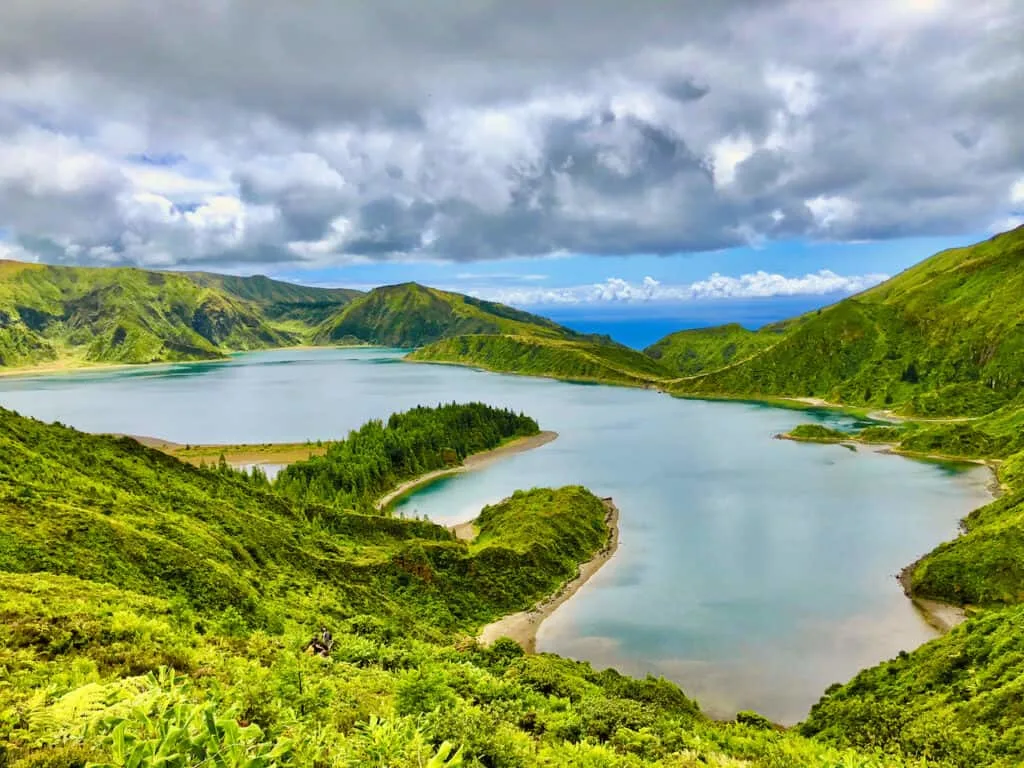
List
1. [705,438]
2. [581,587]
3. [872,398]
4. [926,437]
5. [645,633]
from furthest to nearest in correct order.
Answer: [872,398], [705,438], [926,437], [581,587], [645,633]

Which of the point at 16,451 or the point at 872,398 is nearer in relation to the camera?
the point at 16,451

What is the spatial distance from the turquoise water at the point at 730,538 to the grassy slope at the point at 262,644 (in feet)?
29.1

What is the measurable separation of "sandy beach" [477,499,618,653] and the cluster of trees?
27.5 m

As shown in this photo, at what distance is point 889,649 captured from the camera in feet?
151

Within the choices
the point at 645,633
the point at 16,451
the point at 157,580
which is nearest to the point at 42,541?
the point at 157,580

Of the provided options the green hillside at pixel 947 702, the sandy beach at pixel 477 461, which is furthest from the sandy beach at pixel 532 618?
the sandy beach at pixel 477 461

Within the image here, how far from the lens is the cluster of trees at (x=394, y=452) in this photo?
8544 cm

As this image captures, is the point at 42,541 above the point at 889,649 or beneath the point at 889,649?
above

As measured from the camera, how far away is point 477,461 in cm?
11950

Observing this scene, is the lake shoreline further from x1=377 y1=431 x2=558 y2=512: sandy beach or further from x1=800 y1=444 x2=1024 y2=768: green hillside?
x1=377 y1=431 x2=558 y2=512: sandy beach

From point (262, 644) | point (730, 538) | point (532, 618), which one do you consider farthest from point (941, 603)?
point (262, 644)

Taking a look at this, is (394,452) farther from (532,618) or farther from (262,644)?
(262,644)

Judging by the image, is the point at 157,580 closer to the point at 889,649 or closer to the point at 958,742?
the point at 958,742

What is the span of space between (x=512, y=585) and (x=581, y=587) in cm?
756
